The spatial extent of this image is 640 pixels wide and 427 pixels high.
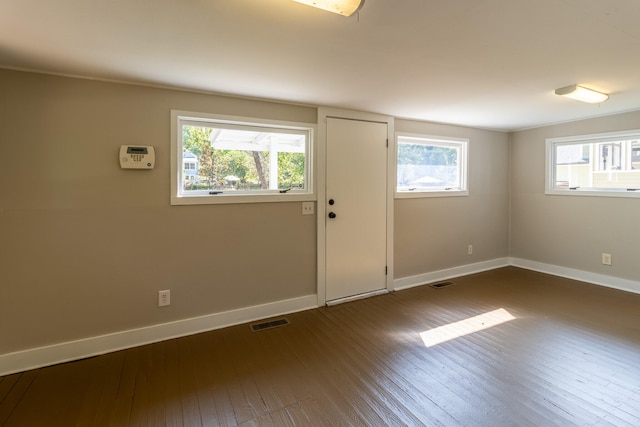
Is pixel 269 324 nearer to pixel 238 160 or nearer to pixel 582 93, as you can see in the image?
pixel 238 160

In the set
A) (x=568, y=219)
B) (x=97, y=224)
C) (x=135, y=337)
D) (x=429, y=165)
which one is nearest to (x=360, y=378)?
(x=135, y=337)

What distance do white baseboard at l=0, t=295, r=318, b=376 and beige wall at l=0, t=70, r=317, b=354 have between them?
6 cm

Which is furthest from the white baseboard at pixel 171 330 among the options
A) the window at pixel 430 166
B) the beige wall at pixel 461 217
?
the window at pixel 430 166

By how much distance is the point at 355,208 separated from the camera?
343 centimetres

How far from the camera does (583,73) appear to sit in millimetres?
2270

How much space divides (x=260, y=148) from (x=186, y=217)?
0.97 metres

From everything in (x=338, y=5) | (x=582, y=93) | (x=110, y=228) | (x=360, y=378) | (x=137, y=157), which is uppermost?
(x=582, y=93)

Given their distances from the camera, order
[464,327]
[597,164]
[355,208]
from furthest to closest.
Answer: [597,164] < [355,208] < [464,327]

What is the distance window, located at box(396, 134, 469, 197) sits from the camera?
3868 millimetres

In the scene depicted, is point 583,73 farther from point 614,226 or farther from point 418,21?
point 614,226

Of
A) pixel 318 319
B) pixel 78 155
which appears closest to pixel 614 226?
pixel 318 319

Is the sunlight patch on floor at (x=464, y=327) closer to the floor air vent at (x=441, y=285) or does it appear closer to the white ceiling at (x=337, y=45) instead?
the floor air vent at (x=441, y=285)

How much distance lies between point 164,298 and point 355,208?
6.91ft

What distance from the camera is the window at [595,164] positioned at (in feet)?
11.7
